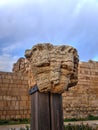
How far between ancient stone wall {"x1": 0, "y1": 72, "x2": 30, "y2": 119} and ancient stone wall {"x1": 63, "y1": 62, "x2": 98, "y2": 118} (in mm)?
2891

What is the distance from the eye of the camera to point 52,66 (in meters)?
4.33

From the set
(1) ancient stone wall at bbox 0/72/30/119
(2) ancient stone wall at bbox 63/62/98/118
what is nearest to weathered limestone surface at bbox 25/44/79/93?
(1) ancient stone wall at bbox 0/72/30/119

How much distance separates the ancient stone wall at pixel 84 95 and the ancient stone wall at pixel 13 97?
9.49 ft

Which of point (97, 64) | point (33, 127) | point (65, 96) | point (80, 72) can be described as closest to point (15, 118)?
point (65, 96)

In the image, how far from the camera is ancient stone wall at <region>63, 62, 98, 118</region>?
1609 centimetres

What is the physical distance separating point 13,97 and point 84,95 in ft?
17.3

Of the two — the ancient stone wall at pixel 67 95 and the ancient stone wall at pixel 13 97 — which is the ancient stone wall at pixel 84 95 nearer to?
the ancient stone wall at pixel 67 95

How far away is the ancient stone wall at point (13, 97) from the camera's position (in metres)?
13.5

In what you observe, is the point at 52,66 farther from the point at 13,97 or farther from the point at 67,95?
the point at 67,95

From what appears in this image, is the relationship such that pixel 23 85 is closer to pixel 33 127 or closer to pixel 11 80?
pixel 11 80

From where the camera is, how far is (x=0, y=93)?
13.6 m

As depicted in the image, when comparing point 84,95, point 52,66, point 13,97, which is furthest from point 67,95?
point 52,66

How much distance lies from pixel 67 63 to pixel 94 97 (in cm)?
1358

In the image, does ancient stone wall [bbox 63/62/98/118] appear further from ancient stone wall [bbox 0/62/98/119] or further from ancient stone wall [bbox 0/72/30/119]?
ancient stone wall [bbox 0/72/30/119]
